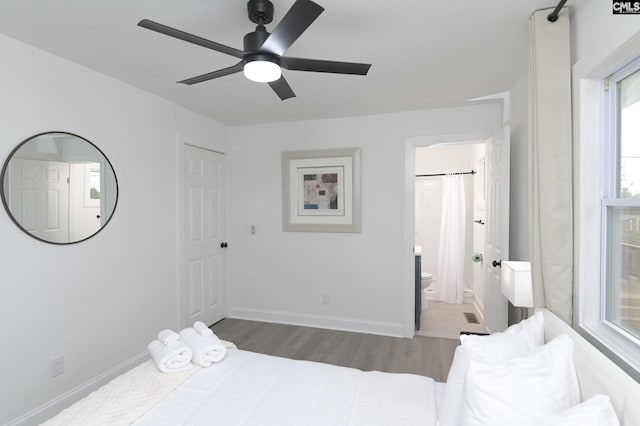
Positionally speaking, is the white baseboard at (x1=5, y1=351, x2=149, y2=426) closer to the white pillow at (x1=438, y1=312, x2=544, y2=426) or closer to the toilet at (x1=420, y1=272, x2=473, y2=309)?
the white pillow at (x1=438, y1=312, x2=544, y2=426)

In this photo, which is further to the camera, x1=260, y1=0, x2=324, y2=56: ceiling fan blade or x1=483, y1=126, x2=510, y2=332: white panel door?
x1=483, y1=126, x2=510, y2=332: white panel door

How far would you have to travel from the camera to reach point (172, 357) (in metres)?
1.73

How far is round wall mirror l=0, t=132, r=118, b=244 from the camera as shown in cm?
209

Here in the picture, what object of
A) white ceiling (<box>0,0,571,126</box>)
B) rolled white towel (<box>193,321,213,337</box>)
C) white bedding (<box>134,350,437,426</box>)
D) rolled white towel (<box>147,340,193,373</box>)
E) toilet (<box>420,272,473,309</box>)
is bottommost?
toilet (<box>420,272,473,309</box>)

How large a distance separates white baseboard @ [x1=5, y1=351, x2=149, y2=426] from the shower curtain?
400cm

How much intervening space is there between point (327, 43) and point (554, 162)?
1.48 meters

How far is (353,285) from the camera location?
3.77 meters

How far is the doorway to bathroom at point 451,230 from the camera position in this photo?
4.38 metres

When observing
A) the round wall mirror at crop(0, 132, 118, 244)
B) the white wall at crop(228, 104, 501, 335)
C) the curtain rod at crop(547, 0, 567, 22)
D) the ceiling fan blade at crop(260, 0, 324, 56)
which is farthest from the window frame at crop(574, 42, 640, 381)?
the round wall mirror at crop(0, 132, 118, 244)

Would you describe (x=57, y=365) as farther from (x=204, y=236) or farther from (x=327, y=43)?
(x=327, y=43)

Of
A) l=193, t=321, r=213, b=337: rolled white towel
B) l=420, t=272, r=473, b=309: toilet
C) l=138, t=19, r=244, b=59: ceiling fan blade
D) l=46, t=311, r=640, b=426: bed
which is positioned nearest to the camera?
l=46, t=311, r=640, b=426: bed

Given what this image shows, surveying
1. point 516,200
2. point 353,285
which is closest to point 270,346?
point 353,285

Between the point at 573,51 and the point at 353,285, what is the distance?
282cm
